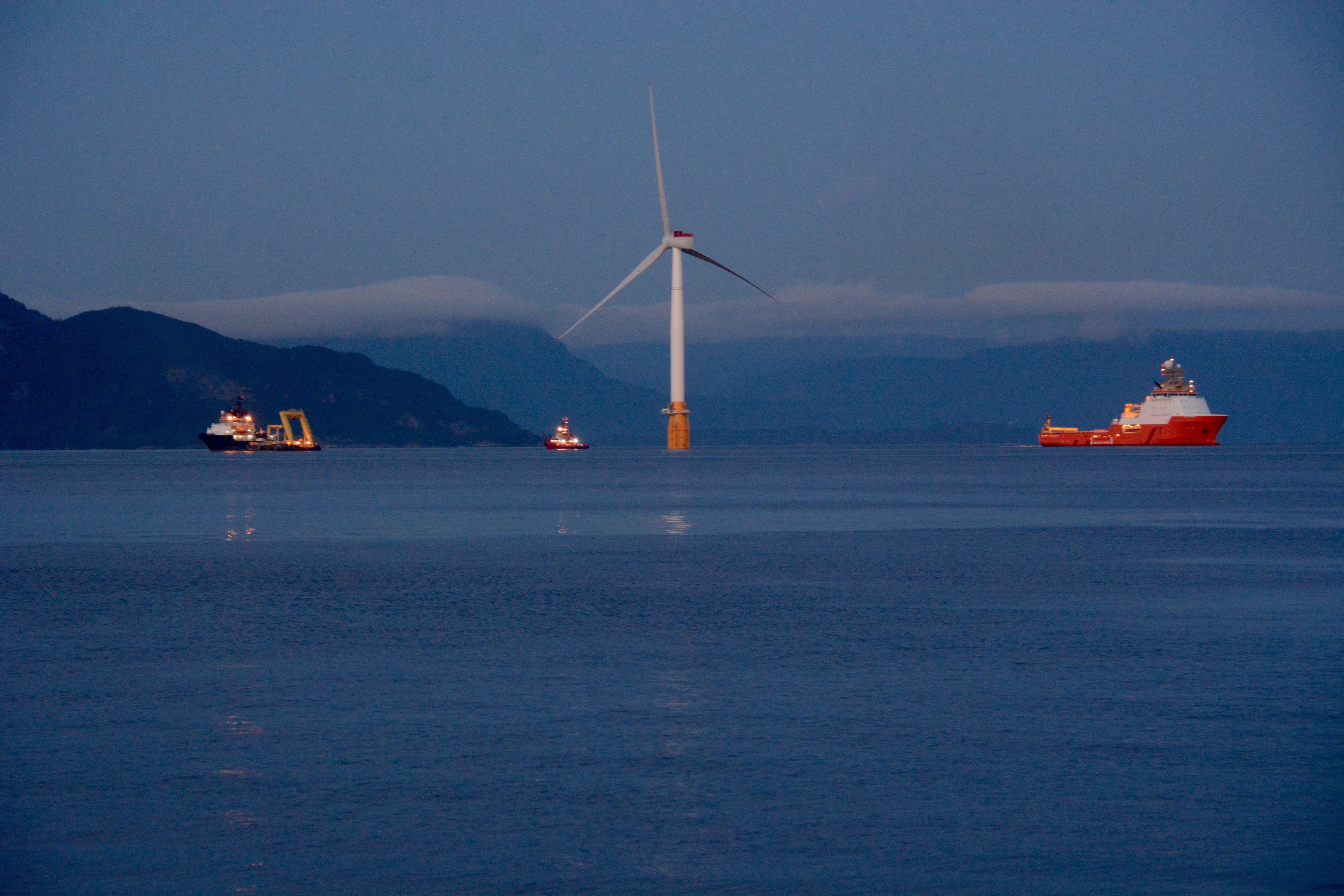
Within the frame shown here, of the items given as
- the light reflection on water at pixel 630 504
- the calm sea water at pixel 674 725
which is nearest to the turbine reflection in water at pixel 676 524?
the light reflection on water at pixel 630 504

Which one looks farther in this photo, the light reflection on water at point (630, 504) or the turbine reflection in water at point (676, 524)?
the light reflection on water at point (630, 504)

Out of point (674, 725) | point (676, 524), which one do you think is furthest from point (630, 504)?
point (674, 725)

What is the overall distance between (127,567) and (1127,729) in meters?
35.2

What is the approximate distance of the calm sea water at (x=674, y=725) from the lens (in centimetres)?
1218

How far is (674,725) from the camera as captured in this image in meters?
18.0

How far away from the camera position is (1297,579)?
125ft

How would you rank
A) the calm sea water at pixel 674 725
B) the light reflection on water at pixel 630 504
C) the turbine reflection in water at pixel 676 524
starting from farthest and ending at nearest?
the light reflection on water at pixel 630 504 → the turbine reflection in water at pixel 676 524 → the calm sea water at pixel 674 725

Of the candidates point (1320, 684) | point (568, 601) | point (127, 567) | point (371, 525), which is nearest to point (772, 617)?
point (568, 601)

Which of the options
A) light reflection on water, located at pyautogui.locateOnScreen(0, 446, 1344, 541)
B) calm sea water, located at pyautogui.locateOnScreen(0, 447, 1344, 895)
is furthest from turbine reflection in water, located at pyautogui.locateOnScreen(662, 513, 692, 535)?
calm sea water, located at pyautogui.locateOnScreen(0, 447, 1344, 895)

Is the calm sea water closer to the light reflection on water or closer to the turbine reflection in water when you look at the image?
the turbine reflection in water

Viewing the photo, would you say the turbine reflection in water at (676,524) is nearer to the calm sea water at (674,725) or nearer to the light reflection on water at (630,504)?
the light reflection on water at (630,504)

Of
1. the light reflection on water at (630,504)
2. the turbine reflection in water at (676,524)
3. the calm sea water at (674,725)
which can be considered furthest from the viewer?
the light reflection on water at (630,504)

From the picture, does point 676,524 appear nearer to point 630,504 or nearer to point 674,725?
point 630,504

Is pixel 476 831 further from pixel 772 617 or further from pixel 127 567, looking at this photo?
pixel 127 567
